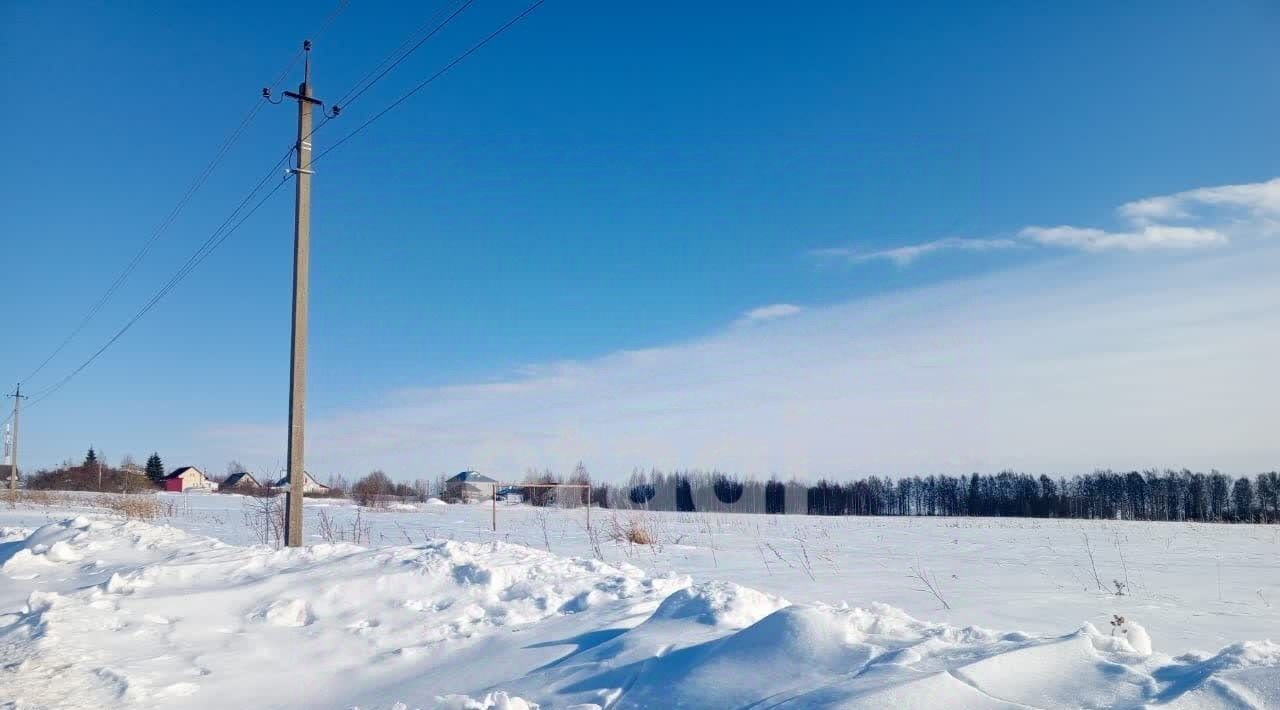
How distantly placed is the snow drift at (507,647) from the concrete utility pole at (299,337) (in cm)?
167

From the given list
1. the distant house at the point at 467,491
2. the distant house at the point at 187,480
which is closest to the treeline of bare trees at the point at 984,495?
the distant house at the point at 467,491

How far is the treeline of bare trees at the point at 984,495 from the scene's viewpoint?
231 feet

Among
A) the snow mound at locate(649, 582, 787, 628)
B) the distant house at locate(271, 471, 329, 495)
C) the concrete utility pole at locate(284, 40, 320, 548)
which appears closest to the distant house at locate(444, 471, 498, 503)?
the distant house at locate(271, 471, 329, 495)

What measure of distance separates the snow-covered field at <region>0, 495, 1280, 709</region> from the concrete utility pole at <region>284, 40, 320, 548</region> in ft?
3.77

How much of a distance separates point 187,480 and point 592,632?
102366 mm

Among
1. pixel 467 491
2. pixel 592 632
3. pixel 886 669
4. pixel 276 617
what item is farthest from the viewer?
pixel 467 491

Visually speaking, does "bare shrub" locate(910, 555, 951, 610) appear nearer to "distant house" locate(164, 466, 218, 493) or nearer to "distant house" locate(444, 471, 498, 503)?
"distant house" locate(444, 471, 498, 503)

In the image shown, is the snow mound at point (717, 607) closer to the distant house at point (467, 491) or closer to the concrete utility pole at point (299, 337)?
the concrete utility pole at point (299, 337)

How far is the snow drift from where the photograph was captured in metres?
3.16

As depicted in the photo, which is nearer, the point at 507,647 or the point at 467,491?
the point at 507,647

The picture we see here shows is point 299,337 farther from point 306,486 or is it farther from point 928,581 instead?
point 306,486

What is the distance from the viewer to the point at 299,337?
10.7m

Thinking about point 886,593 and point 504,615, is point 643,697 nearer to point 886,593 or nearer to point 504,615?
point 504,615

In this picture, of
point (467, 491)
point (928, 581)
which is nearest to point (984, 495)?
point (467, 491)
